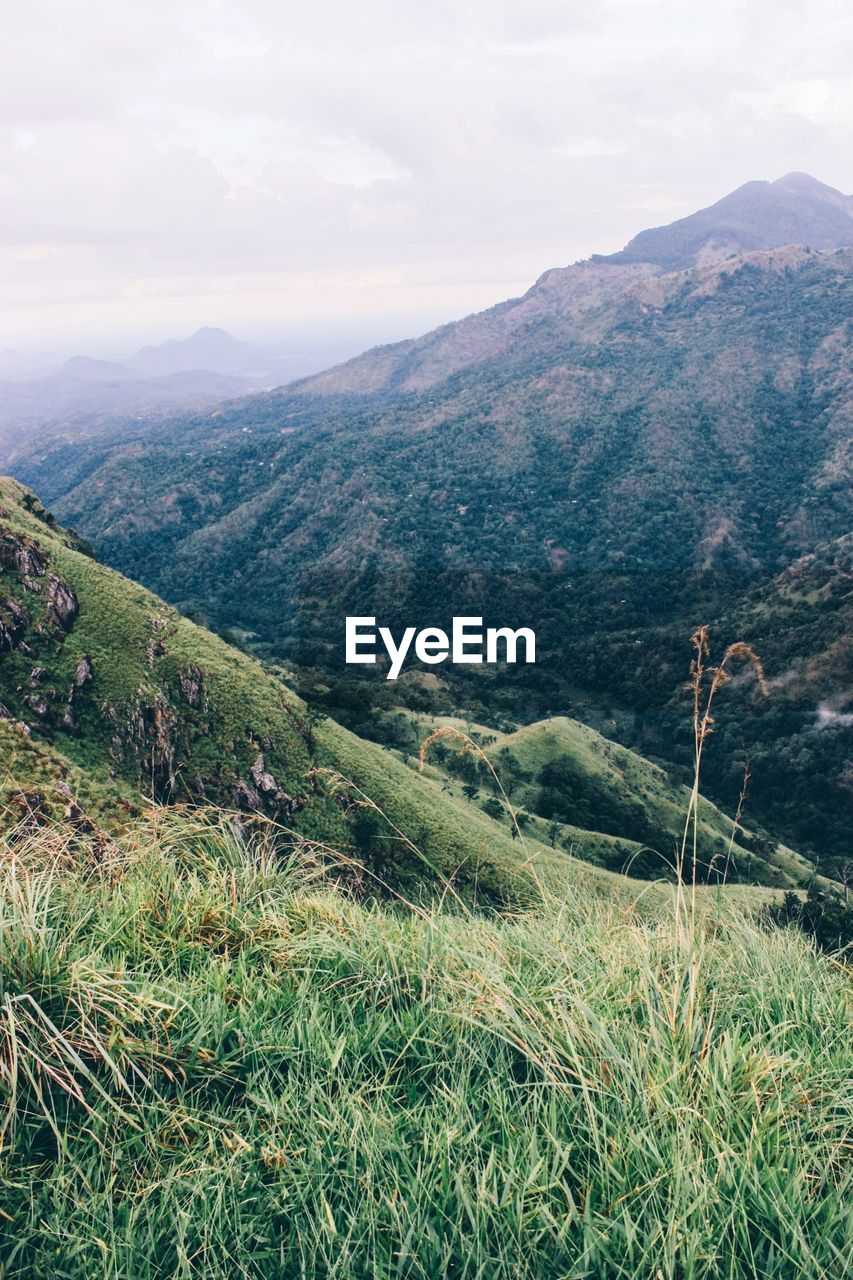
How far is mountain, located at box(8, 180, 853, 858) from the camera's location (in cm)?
8275

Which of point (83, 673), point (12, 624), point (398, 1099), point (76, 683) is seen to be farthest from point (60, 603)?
point (398, 1099)

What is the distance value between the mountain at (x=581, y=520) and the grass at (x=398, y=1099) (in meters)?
50.7

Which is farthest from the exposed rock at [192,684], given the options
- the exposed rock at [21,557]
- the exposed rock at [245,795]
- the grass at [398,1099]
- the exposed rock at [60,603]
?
the grass at [398,1099]

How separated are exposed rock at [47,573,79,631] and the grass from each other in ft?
108

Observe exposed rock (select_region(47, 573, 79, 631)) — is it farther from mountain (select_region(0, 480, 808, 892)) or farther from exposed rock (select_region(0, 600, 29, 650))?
exposed rock (select_region(0, 600, 29, 650))

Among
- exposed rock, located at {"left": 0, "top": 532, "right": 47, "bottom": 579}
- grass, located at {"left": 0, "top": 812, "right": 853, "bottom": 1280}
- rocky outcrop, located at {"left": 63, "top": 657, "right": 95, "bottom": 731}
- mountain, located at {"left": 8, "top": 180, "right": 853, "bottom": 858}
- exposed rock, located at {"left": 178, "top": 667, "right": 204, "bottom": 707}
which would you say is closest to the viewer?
grass, located at {"left": 0, "top": 812, "right": 853, "bottom": 1280}

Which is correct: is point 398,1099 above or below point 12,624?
above

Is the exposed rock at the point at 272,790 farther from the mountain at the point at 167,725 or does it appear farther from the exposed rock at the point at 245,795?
the exposed rock at the point at 245,795

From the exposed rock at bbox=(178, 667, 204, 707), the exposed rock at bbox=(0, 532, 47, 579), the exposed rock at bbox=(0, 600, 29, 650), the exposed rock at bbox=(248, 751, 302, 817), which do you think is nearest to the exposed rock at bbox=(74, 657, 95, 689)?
the exposed rock at bbox=(0, 600, 29, 650)

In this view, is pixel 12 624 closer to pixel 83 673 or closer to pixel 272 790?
pixel 83 673

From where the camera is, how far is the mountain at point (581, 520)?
271 ft

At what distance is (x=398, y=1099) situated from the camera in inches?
114

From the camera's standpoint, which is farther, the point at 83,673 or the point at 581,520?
the point at 581,520

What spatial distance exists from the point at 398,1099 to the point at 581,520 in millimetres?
138082
